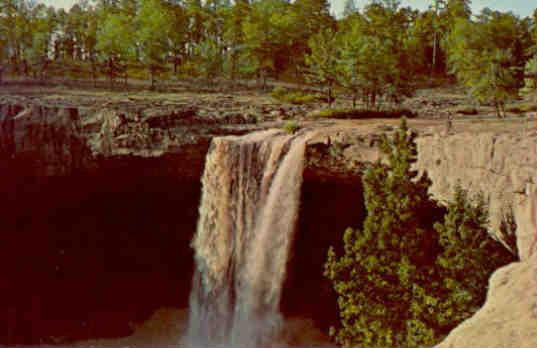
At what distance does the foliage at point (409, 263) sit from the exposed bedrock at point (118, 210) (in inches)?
110

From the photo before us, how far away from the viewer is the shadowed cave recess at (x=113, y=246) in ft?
73.6

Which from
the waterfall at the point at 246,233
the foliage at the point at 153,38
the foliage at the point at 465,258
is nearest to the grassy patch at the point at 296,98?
the foliage at the point at 153,38

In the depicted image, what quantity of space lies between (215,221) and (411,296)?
9.25 meters

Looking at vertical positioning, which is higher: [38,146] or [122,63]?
[122,63]

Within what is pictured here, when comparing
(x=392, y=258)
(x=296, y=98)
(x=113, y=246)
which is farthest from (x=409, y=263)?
(x=296, y=98)

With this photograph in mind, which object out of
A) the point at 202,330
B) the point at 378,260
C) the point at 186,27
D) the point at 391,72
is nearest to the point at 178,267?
the point at 202,330

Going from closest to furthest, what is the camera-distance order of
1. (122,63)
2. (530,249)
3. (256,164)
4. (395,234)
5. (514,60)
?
1. (530,249)
2. (395,234)
3. (256,164)
4. (514,60)
5. (122,63)

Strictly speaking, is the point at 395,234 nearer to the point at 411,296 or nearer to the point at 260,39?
the point at 411,296

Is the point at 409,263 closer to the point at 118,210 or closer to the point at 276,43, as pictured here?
the point at 118,210

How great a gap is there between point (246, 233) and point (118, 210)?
24.6ft

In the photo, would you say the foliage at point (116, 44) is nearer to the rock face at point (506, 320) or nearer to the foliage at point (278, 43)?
the foliage at point (278, 43)

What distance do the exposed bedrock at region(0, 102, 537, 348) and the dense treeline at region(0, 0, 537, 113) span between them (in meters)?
6.68

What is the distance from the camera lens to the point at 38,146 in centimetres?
2194

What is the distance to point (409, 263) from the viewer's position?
49.7 ft
